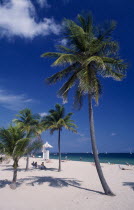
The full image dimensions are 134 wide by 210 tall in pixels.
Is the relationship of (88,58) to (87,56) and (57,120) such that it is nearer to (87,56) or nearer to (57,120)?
(87,56)

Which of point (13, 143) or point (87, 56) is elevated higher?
point (87, 56)

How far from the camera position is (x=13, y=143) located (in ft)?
33.5

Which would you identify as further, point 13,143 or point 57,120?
point 57,120

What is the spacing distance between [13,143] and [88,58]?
6949mm

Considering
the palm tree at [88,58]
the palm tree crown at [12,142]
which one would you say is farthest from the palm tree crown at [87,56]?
the palm tree crown at [12,142]

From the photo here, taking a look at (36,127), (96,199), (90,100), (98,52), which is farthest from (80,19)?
(36,127)

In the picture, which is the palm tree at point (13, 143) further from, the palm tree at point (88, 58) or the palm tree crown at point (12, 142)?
the palm tree at point (88, 58)

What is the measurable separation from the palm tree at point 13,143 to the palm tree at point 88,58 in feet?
13.0

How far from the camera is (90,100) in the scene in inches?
391

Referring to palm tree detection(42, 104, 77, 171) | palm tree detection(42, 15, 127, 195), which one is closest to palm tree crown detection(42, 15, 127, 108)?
palm tree detection(42, 15, 127, 195)

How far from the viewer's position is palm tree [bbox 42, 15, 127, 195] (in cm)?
947

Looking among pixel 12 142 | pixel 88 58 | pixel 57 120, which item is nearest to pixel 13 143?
pixel 12 142

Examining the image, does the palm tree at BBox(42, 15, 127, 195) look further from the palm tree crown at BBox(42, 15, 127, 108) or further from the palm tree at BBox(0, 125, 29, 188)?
the palm tree at BBox(0, 125, 29, 188)

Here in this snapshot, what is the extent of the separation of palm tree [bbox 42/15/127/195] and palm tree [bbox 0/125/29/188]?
13.0 feet
